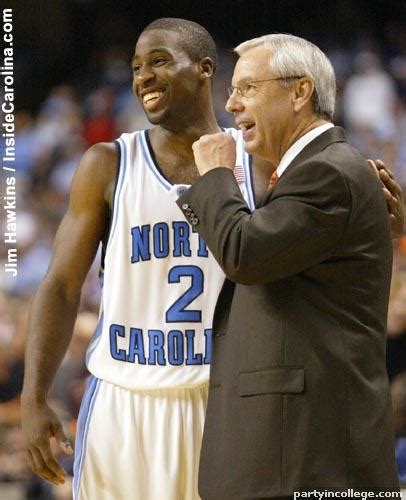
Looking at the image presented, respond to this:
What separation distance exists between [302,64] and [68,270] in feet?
2.86

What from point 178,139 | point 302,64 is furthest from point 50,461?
point 302,64

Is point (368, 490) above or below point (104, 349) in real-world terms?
below

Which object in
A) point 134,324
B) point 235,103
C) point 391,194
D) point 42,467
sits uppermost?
point 235,103

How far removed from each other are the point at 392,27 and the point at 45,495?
252cm

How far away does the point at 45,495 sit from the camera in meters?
4.53

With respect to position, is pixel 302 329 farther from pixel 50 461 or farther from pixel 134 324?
pixel 50 461

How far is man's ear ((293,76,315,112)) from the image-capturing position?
2475mm

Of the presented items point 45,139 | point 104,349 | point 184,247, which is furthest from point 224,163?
point 45,139

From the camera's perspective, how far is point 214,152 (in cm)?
243

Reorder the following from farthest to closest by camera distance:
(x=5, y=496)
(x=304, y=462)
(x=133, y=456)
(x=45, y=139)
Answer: (x=45, y=139)
(x=5, y=496)
(x=133, y=456)
(x=304, y=462)

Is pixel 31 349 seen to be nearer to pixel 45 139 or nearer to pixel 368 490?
pixel 368 490

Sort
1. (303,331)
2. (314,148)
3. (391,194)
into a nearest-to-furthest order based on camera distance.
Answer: (303,331)
(314,148)
(391,194)

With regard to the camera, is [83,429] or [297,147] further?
[83,429]

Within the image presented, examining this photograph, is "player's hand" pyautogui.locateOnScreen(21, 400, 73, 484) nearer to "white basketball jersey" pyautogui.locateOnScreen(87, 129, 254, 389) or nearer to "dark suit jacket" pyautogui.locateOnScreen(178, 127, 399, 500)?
"white basketball jersey" pyautogui.locateOnScreen(87, 129, 254, 389)
